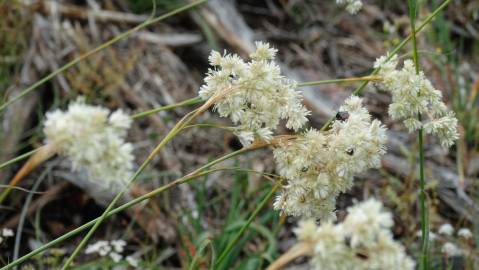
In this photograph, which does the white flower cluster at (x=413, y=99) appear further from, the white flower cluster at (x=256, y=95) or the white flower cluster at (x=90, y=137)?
the white flower cluster at (x=90, y=137)

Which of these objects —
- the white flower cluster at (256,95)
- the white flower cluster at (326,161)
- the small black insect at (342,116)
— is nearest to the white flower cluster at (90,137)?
the white flower cluster at (256,95)

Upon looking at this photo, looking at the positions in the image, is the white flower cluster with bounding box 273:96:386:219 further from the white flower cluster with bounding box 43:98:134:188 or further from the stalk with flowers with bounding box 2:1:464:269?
the white flower cluster with bounding box 43:98:134:188

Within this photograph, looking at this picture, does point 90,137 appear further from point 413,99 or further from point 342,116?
point 413,99

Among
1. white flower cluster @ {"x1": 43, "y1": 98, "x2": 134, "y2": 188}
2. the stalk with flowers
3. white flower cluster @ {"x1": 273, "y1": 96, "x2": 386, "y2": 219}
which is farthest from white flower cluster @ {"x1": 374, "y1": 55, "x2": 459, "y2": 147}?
white flower cluster @ {"x1": 43, "y1": 98, "x2": 134, "y2": 188}

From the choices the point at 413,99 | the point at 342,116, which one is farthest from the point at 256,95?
the point at 413,99

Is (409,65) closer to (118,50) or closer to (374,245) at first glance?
(374,245)

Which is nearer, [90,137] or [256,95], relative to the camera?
[90,137]
